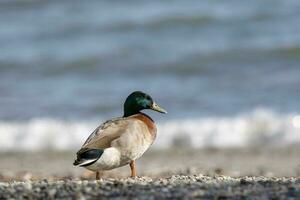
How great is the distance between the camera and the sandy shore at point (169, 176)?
697 cm

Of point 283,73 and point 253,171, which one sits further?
point 283,73

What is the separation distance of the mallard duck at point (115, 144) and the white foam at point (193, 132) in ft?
18.7

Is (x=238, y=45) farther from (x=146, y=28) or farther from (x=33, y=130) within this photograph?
(x=33, y=130)

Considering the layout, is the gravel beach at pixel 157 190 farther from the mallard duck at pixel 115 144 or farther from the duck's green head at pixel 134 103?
the duck's green head at pixel 134 103

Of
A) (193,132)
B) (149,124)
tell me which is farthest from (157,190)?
(193,132)

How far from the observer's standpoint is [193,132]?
14.7 metres

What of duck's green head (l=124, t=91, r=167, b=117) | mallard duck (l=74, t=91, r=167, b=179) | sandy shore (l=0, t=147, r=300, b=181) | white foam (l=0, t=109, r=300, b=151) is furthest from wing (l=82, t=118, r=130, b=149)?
white foam (l=0, t=109, r=300, b=151)

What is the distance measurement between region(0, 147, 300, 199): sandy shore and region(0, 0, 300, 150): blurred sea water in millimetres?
845

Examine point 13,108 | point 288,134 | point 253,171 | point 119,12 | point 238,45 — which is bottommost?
point 253,171

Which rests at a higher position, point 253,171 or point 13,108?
point 13,108

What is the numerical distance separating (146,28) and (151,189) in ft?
45.5

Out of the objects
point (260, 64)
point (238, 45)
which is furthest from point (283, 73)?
point (238, 45)

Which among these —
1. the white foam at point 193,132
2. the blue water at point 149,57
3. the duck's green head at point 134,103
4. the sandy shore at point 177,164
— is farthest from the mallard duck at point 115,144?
the blue water at point 149,57

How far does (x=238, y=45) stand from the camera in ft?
63.5
